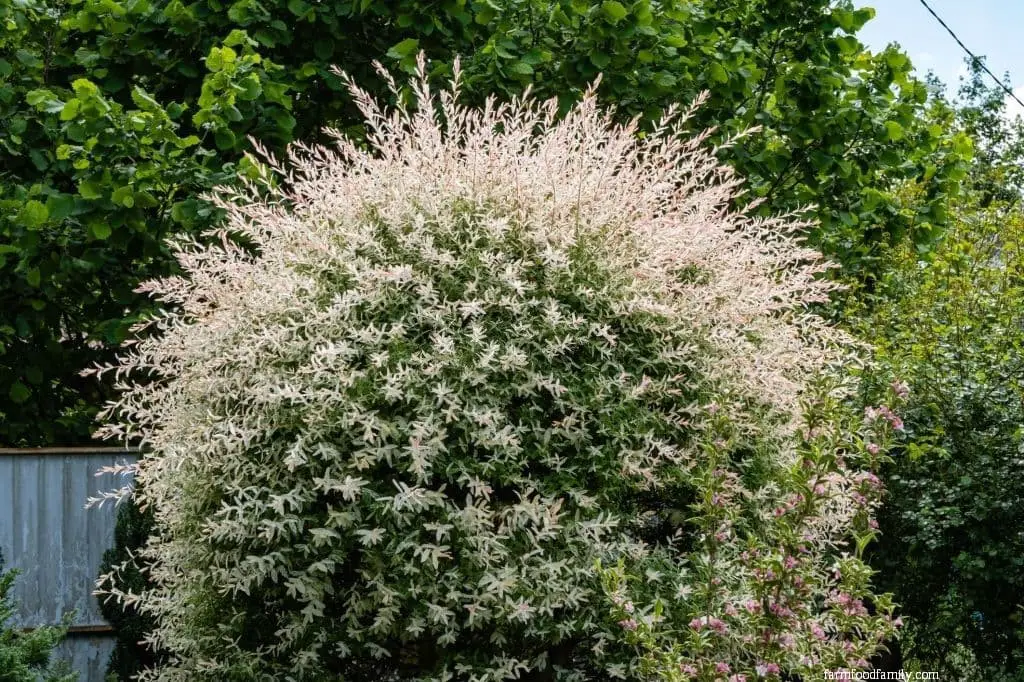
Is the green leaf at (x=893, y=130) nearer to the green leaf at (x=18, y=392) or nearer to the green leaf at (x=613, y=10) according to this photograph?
the green leaf at (x=613, y=10)

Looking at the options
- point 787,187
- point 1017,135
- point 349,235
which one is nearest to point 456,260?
point 349,235

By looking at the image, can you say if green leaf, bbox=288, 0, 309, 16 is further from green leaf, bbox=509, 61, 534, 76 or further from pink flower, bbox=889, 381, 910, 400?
pink flower, bbox=889, 381, 910, 400

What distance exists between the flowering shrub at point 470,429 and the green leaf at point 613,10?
8.32 feet

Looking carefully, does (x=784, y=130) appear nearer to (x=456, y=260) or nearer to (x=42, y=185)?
(x=456, y=260)

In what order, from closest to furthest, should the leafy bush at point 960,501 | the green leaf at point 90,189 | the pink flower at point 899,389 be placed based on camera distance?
the pink flower at point 899,389
the leafy bush at point 960,501
the green leaf at point 90,189

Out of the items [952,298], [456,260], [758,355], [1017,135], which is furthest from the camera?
[1017,135]

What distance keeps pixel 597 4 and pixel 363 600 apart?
4.85m

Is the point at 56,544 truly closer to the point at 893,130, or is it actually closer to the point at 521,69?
the point at 521,69

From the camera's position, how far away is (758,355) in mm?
4645

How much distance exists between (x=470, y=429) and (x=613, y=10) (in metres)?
3.95

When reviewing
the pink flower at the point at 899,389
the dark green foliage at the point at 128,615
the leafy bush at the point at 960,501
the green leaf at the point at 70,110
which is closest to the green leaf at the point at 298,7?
the green leaf at the point at 70,110

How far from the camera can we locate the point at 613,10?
23.2 ft

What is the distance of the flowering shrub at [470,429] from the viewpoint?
159 inches

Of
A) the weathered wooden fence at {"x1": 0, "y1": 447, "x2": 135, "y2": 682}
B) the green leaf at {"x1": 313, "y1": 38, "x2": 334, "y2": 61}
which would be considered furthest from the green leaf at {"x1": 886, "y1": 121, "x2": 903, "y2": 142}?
the weathered wooden fence at {"x1": 0, "y1": 447, "x2": 135, "y2": 682}
